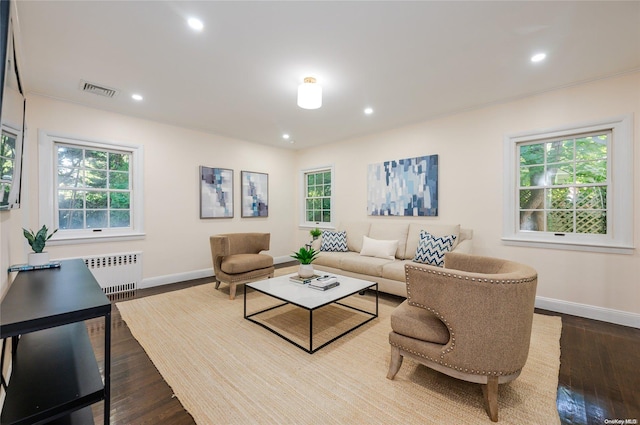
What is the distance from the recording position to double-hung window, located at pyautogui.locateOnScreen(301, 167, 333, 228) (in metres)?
5.47

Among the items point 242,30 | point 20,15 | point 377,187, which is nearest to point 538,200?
point 377,187

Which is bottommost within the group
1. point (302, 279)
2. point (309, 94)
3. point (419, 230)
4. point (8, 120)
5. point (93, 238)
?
point (302, 279)

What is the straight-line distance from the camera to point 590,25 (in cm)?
201

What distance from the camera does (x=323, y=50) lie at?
2.30m

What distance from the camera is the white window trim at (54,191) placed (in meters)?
3.21

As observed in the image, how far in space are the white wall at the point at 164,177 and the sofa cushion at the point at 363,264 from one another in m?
2.25

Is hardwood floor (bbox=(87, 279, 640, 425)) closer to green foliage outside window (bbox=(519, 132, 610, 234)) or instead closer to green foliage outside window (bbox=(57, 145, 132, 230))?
green foliage outside window (bbox=(519, 132, 610, 234))

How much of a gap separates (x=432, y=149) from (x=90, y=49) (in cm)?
410

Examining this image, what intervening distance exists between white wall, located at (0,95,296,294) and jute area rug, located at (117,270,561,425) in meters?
1.48

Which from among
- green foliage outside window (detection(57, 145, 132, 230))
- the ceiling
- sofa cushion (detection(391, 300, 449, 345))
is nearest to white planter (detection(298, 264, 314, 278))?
sofa cushion (detection(391, 300, 449, 345))

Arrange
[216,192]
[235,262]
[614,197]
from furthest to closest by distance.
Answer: [216,192] → [235,262] → [614,197]

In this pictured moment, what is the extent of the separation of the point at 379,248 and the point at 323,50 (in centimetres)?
265

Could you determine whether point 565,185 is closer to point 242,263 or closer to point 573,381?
point 573,381

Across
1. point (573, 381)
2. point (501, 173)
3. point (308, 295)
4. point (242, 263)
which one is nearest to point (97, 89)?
point (242, 263)
